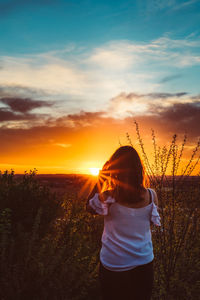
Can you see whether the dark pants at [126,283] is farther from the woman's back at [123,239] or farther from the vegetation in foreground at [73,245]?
the vegetation in foreground at [73,245]

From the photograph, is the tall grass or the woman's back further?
the tall grass

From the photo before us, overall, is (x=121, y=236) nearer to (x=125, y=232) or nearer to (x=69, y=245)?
(x=125, y=232)

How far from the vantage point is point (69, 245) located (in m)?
4.74

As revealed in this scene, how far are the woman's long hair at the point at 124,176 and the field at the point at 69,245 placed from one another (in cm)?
35

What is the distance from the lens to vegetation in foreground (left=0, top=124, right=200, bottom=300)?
11.0ft

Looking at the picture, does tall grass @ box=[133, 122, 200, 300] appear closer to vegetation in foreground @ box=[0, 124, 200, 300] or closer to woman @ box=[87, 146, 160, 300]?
vegetation in foreground @ box=[0, 124, 200, 300]

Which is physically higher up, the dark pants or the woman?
the woman

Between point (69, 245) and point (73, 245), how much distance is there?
0.63 feet

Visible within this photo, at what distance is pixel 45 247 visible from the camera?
3975 mm

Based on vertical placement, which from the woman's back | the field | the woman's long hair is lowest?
the field

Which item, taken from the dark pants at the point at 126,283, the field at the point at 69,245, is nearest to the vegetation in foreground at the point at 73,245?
the field at the point at 69,245

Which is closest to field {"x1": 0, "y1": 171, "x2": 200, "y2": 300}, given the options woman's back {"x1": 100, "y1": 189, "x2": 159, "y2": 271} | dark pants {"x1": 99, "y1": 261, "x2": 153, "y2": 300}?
woman's back {"x1": 100, "y1": 189, "x2": 159, "y2": 271}

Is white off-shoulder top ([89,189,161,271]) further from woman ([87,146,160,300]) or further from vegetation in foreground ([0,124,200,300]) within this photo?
vegetation in foreground ([0,124,200,300])

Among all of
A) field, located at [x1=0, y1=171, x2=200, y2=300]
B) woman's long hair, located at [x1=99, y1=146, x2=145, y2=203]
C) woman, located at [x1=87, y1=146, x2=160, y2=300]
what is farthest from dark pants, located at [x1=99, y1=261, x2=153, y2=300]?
field, located at [x1=0, y1=171, x2=200, y2=300]
